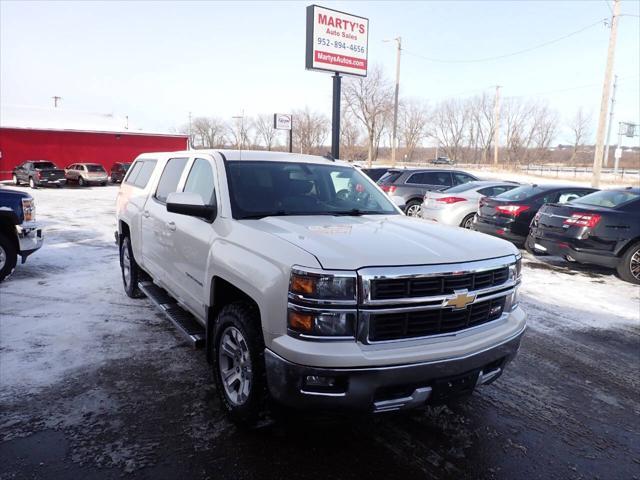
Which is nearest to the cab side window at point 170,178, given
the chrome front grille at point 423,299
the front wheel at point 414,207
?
the chrome front grille at point 423,299

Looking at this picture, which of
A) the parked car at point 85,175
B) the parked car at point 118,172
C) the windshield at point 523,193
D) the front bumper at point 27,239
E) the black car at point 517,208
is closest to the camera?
the front bumper at point 27,239

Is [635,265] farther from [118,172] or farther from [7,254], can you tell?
[118,172]

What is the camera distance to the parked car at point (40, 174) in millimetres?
26688

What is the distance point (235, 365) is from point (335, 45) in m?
14.4

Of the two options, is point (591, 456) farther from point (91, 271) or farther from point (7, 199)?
point (7, 199)

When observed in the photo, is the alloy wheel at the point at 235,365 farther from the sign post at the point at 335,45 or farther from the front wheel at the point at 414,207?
the sign post at the point at 335,45

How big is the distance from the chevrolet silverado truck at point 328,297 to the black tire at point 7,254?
410 cm

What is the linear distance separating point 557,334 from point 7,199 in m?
7.48

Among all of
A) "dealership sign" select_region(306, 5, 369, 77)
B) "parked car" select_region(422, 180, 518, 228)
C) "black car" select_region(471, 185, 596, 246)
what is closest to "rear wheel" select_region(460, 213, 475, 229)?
"parked car" select_region(422, 180, 518, 228)

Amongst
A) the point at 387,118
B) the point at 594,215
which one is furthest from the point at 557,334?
the point at 387,118

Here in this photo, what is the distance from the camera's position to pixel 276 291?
8.68 ft

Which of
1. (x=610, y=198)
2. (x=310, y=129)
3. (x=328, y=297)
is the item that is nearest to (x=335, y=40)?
(x=610, y=198)

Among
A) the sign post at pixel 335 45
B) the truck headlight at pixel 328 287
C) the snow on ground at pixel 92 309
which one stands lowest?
the snow on ground at pixel 92 309

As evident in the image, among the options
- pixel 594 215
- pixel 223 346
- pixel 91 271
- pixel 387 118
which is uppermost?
pixel 387 118
